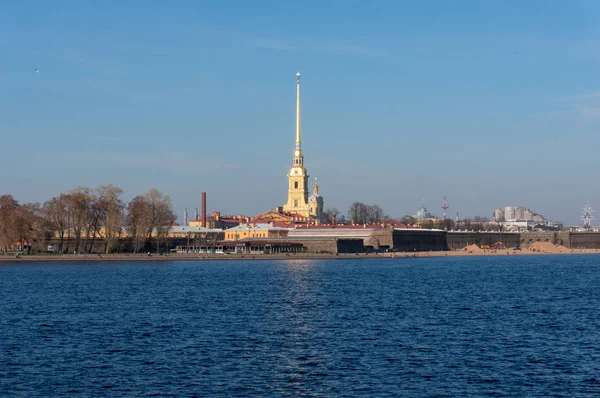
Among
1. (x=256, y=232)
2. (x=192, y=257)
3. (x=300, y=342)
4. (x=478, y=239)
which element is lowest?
(x=300, y=342)

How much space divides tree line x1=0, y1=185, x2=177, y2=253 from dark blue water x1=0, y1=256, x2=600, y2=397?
165ft

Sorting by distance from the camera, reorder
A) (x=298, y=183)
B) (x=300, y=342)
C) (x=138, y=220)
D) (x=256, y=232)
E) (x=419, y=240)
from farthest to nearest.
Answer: (x=298, y=183), (x=419, y=240), (x=256, y=232), (x=138, y=220), (x=300, y=342)

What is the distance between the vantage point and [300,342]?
3047cm

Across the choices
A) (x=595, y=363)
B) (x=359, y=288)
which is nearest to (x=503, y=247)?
(x=359, y=288)

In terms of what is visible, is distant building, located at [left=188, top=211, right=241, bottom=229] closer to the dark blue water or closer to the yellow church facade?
the yellow church facade

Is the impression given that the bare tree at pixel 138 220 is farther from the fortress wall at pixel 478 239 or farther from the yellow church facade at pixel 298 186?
Result: the fortress wall at pixel 478 239

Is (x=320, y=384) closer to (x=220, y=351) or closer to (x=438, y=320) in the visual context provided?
(x=220, y=351)

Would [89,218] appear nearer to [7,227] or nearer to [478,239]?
[7,227]

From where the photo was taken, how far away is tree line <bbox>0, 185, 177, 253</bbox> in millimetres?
104250

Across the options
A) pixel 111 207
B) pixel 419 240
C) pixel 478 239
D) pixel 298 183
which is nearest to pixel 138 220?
pixel 111 207

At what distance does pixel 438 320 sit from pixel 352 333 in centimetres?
567

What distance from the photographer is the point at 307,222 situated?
152m

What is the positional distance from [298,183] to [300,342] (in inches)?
5158

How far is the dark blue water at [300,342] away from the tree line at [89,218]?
165ft
